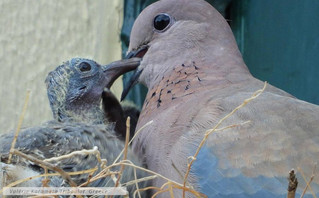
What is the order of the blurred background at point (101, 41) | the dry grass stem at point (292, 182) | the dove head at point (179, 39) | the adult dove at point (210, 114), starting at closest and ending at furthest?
the dry grass stem at point (292, 182)
the adult dove at point (210, 114)
the dove head at point (179, 39)
the blurred background at point (101, 41)

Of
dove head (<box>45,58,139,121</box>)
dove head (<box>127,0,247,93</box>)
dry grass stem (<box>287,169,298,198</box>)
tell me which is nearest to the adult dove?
dove head (<box>127,0,247,93</box>)

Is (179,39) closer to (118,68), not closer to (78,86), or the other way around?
(118,68)

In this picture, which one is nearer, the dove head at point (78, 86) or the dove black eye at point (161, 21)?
the dove black eye at point (161, 21)

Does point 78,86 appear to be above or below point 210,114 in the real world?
below

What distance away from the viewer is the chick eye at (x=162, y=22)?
2045mm

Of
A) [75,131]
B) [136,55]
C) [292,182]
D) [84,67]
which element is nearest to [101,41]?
[84,67]

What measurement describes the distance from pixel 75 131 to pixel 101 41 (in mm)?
907

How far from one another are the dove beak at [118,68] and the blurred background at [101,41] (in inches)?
10.7

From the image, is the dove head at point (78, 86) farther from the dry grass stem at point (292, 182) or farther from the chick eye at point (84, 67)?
the dry grass stem at point (292, 182)

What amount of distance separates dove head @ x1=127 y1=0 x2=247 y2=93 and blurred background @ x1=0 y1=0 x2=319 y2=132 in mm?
407

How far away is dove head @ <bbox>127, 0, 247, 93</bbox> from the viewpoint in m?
1.98

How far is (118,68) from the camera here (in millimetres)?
2143

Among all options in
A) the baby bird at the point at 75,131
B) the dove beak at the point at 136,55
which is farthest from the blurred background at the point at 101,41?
the dove beak at the point at 136,55

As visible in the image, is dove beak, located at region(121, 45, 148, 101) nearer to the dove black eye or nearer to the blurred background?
the dove black eye
